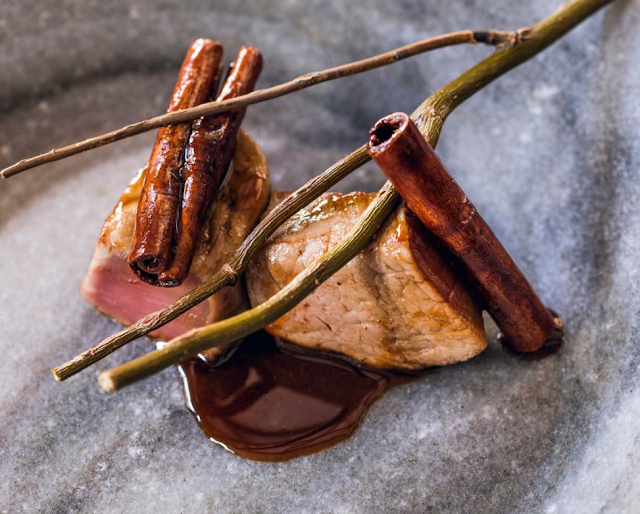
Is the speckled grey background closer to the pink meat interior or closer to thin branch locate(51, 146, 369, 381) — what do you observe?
the pink meat interior

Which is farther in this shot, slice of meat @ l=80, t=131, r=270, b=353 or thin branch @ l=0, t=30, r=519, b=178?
slice of meat @ l=80, t=131, r=270, b=353

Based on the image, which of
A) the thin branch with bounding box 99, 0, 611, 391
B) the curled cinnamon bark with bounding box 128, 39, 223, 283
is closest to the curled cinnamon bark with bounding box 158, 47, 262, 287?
the curled cinnamon bark with bounding box 128, 39, 223, 283

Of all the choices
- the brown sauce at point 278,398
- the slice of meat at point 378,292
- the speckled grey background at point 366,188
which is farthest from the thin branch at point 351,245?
the brown sauce at point 278,398

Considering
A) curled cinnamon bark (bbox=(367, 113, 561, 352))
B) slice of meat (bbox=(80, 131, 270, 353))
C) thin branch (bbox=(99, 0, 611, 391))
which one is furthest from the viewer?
slice of meat (bbox=(80, 131, 270, 353))

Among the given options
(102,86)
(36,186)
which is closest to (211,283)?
(36,186)

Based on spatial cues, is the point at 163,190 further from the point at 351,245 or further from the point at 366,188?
the point at 366,188

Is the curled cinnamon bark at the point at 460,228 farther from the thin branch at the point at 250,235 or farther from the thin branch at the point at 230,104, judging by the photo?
the thin branch at the point at 230,104
